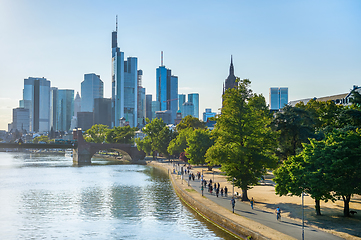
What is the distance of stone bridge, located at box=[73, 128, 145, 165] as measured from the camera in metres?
142

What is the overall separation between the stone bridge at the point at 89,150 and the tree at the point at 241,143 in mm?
102404

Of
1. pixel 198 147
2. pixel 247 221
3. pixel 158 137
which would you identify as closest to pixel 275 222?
pixel 247 221

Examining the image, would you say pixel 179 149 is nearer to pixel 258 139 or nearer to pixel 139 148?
pixel 139 148

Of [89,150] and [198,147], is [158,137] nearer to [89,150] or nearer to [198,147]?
[89,150]

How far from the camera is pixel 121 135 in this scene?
172 metres

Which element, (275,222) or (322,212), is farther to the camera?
(322,212)

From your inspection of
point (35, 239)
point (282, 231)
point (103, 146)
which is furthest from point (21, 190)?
point (103, 146)

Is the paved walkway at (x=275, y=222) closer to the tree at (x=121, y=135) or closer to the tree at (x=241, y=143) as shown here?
the tree at (x=241, y=143)

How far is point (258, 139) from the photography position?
46.8m

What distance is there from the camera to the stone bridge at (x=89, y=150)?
467 ft

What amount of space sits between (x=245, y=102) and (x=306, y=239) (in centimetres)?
2406

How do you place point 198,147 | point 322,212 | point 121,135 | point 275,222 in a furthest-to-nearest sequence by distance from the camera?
1. point 121,135
2. point 198,147
3. point 322,212
4. point 275,222

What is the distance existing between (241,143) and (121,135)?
130 m

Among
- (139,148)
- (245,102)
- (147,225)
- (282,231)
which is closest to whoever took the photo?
(282,231)
